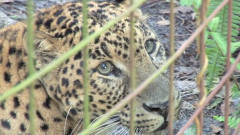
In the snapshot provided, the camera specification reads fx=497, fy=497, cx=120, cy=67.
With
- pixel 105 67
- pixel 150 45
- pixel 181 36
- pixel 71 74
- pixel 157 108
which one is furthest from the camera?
pixel 181 36

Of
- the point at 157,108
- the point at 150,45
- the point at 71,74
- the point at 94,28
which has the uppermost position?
the point at 94,28

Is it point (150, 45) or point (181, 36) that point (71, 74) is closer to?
point (150, 45)

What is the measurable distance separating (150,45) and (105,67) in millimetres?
457

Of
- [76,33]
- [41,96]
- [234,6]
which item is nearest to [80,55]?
[76,33]

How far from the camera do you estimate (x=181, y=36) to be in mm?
6965

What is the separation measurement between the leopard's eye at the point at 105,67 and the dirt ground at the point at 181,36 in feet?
4.50

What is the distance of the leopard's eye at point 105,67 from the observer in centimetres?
372

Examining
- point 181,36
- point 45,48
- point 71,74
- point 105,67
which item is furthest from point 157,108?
point 181,36

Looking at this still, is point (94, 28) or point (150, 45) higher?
point (94, 28)

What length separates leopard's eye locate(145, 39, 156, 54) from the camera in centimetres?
394

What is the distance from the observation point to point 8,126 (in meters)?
3.63

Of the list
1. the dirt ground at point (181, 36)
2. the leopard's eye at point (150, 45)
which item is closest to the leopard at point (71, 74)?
the leopard's eye at point (150, 45)

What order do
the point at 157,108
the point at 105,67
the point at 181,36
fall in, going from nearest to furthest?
the point at 157,108
the point at 105,67
the point at 181,36

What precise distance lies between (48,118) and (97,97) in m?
0.40
